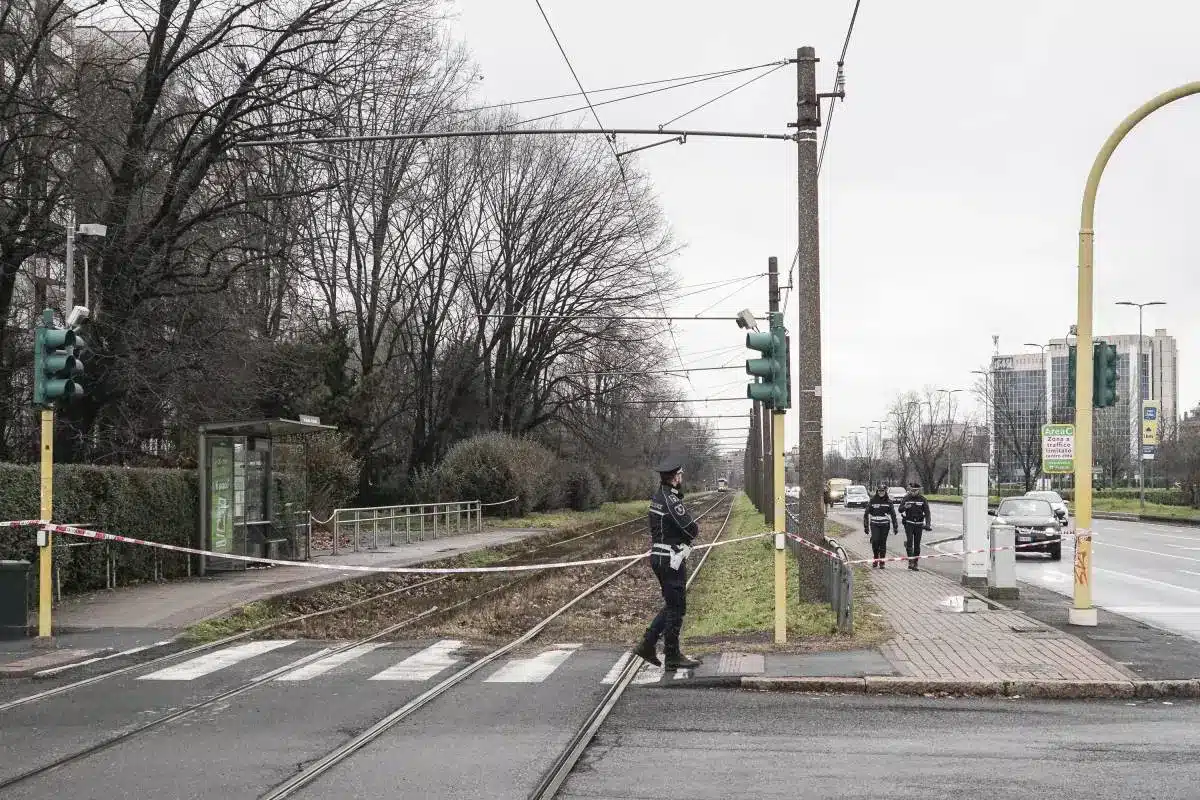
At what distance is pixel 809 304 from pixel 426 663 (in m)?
6.47

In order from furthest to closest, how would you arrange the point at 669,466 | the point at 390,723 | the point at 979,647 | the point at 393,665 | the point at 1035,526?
the point at 1035,526, the point at 979,647, the point at 393,665, the point at 669,466, the point at 390,723

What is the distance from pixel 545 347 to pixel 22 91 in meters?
31.7

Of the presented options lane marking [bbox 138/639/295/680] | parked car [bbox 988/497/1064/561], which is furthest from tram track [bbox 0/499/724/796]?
parked car [bbox 988/497/1064/561]

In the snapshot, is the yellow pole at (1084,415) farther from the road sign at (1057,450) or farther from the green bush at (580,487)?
the green bush at (580,487)

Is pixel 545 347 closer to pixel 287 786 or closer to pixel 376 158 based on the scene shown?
pixel 376 158

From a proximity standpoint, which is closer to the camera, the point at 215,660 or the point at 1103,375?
the point at 215,660

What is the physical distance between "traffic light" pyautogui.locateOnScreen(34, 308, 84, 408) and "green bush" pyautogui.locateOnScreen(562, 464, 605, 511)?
140ft

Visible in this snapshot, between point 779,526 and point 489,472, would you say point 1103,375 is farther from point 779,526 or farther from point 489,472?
point 489,472

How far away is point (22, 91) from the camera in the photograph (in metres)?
21.1

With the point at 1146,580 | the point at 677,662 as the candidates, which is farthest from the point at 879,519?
the point at 677,662

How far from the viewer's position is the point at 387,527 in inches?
1391

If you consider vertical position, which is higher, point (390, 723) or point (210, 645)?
point (390, 723)

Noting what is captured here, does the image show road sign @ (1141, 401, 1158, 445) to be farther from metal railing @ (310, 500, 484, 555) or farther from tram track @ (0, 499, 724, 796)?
tram track @ (0, 499, 724, 796)

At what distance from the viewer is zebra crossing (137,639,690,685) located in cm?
1055
